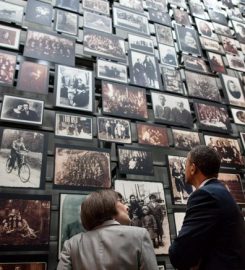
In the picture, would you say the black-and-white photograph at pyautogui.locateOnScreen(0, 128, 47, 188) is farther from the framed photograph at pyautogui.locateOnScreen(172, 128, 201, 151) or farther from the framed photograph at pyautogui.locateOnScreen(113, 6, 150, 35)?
the framed photograph at pyautogui.locateOnScreen(113, 6, 150, 35)

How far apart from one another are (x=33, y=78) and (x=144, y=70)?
1.54m

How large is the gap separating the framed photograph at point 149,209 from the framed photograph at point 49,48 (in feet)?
5.40

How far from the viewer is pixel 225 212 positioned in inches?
66.8

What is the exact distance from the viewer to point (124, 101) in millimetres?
3684

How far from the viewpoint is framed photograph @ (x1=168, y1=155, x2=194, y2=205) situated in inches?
130

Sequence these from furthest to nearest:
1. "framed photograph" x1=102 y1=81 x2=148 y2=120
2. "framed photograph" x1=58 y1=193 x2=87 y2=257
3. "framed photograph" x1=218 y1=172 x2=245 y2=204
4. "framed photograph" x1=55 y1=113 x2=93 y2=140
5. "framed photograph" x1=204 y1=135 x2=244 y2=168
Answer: "framed photograph" x1=204 y1=135 x2=244 y2=168, "framed photograph" x1=218 y1=172 x2=245 y2=204, "framed photograph" x1=102 y1=81 x2=148 y2=120, "framed photograph" x1=55 y1=113 x2=93 y2=140, "framed photograph" x1=58 y1=193 x2=87 y2=257

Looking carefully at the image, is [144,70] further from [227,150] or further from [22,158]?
[22,158]

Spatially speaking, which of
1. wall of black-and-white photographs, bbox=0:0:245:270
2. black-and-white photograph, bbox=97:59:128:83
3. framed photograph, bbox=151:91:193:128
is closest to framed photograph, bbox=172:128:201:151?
wall of black-and-white photographs, bbox=0:0:245:270

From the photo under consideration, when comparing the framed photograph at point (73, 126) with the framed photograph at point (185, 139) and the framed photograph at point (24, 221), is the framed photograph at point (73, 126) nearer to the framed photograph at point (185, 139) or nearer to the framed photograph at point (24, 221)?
the framed photograph at point (24, 221)

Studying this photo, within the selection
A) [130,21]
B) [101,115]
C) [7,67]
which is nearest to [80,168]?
[101,115]

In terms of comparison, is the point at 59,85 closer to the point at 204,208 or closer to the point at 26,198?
the point at 26,198

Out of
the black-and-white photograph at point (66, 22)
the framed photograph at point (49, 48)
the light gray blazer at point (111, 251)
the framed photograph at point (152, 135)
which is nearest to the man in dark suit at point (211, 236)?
the light gray blazer at point (111, 251)

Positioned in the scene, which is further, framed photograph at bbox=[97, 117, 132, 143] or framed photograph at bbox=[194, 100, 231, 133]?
framed photograph at bbox=[194, 100, 231, 133]

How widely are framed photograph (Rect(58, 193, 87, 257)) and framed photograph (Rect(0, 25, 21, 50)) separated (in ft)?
5.97
